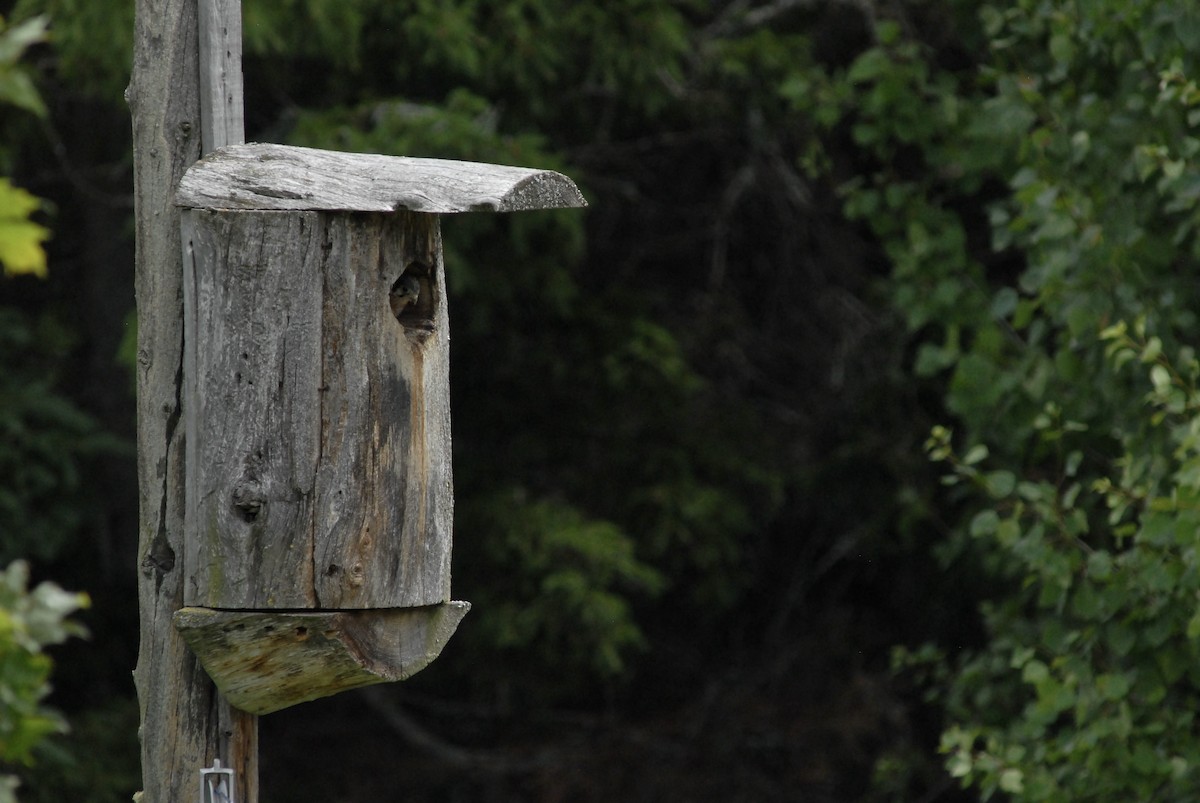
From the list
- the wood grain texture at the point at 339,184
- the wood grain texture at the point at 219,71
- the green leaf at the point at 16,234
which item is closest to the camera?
the green leaf at the point at 16,234

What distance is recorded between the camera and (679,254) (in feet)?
29.0

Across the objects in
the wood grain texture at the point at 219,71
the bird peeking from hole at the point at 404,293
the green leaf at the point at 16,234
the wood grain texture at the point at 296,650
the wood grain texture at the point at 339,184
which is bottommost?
the wood grain texture at the point at 296,650

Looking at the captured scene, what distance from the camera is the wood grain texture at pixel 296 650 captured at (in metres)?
2.79

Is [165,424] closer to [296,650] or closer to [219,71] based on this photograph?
[296,650]

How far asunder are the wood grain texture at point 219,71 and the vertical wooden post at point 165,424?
11 millimetres

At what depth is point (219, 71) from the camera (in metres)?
2.85

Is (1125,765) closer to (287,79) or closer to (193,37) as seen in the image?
(193,37)

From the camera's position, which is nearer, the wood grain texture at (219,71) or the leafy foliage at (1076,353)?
the wood grain texture at (219,71)

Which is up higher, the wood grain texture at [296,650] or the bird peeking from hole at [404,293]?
the bird peeking from hole at [404,293]

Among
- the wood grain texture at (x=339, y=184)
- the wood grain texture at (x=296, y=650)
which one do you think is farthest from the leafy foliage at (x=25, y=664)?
the wood grain texture at (x=339, y=184)

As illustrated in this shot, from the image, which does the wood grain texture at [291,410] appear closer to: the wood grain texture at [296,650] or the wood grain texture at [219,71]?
the wood grain texture at [296,650]

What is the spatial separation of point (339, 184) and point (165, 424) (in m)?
0.56

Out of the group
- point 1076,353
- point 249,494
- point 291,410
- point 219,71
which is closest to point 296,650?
point 249,494

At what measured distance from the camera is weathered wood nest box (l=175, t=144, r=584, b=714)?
277cm
